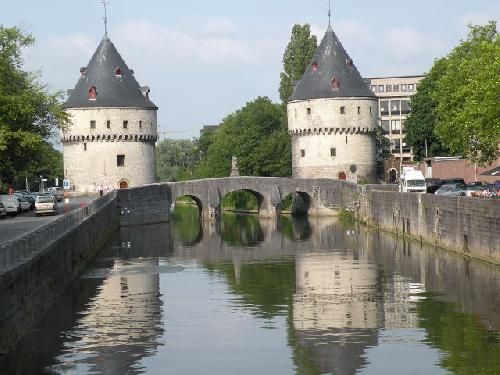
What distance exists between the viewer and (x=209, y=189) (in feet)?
263

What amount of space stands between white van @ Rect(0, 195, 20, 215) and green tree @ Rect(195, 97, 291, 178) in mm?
39239

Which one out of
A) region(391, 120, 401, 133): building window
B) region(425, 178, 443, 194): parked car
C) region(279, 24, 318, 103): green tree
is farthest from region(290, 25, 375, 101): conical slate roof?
region(391, 120, 401, 133): building window

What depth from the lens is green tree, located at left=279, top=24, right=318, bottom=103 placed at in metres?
97.9

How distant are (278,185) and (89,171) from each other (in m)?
14.6

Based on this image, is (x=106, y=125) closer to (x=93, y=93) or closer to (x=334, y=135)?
(x=93, y=93)

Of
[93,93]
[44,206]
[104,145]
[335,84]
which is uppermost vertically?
[335,84]

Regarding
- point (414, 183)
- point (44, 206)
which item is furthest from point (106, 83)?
point (414, 183)

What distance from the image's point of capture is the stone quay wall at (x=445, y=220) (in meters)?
36.3

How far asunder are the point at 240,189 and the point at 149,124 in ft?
32.8

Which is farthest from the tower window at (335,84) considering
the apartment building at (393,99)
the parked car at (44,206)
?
the apartment building at (393,99)

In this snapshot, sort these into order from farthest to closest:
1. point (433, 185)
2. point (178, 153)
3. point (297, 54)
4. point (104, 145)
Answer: point (178, 153) → point (297, 54) → point (104, 145) → point (433, 185)

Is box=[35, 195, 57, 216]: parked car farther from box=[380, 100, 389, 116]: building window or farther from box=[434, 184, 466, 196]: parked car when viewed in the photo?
box=[380, 100, 389, 116]: building window

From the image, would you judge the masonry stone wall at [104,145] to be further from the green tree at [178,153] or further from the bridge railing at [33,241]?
the green tree at [178,153]

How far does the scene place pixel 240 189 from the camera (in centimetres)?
8169
